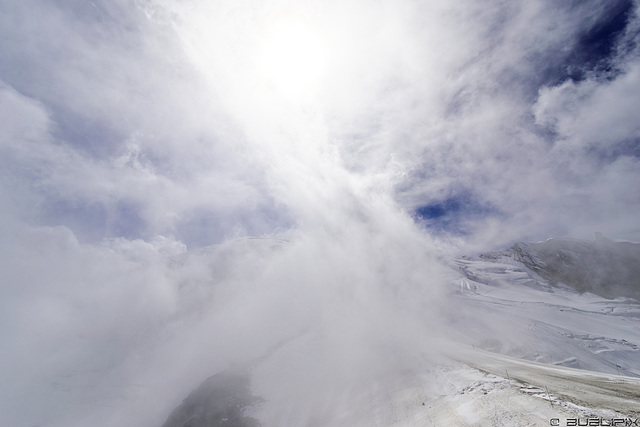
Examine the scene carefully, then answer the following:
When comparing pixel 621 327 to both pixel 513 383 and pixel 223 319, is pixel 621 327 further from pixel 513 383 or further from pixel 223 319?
pixel 223 319

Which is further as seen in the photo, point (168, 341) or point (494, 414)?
point (168, 341)

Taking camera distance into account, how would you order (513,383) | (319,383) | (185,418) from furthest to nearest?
(319,383)
(185,418)
(513,383)

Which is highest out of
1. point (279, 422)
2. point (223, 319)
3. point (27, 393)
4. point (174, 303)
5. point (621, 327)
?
point (174, 303)

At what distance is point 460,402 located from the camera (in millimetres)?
20828

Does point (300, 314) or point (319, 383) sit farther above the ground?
point (300, 314)

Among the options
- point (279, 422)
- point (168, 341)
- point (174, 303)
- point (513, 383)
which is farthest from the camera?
point (174, 303)

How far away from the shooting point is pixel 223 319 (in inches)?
2798

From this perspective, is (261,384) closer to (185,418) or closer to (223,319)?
(185,418)

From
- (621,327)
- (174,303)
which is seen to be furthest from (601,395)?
(621,327)

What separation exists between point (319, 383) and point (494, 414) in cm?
2729

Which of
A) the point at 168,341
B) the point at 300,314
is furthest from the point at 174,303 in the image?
the point at 300,314

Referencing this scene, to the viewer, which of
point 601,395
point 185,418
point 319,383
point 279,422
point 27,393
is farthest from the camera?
point 27,393

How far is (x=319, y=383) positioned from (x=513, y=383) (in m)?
26.3

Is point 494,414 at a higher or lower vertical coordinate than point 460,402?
higher
